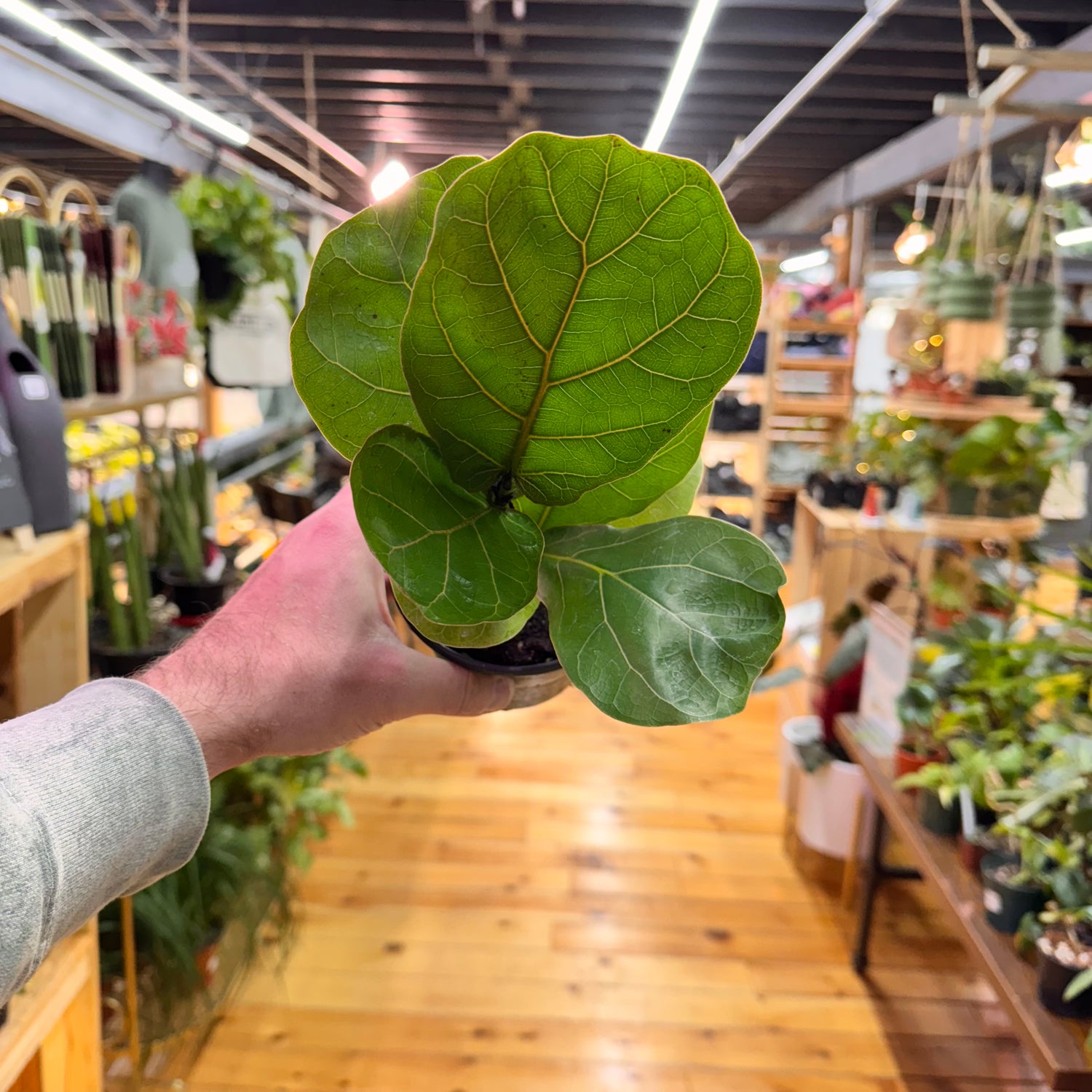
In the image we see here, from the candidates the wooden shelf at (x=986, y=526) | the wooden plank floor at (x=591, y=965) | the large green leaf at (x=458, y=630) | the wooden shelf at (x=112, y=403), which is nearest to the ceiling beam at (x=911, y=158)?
the wooden shelf at (x=986, y=526)

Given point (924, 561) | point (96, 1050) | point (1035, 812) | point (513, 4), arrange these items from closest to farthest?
1. point (96, 1050)
2. point (1035, 812)
3. point (924, 561)
4. point (513, 4)

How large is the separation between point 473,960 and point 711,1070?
70 cm

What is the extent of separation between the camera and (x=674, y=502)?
0.65 metres

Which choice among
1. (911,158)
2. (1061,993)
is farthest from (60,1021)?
(911,158)

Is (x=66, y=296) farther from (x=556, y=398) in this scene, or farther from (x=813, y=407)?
(x=813, y=407)

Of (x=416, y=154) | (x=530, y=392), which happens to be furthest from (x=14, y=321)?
(x=416, y=154)

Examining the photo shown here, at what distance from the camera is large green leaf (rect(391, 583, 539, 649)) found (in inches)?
20.6

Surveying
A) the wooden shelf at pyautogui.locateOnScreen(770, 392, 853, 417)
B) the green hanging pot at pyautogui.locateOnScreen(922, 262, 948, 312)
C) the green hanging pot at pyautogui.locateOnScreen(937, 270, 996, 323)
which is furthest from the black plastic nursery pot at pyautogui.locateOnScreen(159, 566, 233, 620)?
the wooden shelf at pyautogui.locateOnScreen(770, 392, 853, 417)

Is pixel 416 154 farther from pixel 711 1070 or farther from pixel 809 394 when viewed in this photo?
pixel 711 1070

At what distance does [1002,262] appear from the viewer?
3859 millimetres

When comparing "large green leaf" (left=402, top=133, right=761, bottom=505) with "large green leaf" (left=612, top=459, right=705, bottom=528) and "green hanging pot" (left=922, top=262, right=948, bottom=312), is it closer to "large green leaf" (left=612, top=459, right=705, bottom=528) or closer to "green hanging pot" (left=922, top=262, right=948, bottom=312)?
"large green leaf" (left=612, top=459, right=705, bottom=528)

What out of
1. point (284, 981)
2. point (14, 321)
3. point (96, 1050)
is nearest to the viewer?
point (96, 1050)

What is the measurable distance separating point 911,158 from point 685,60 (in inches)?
130

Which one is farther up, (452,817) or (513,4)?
(513,4)
